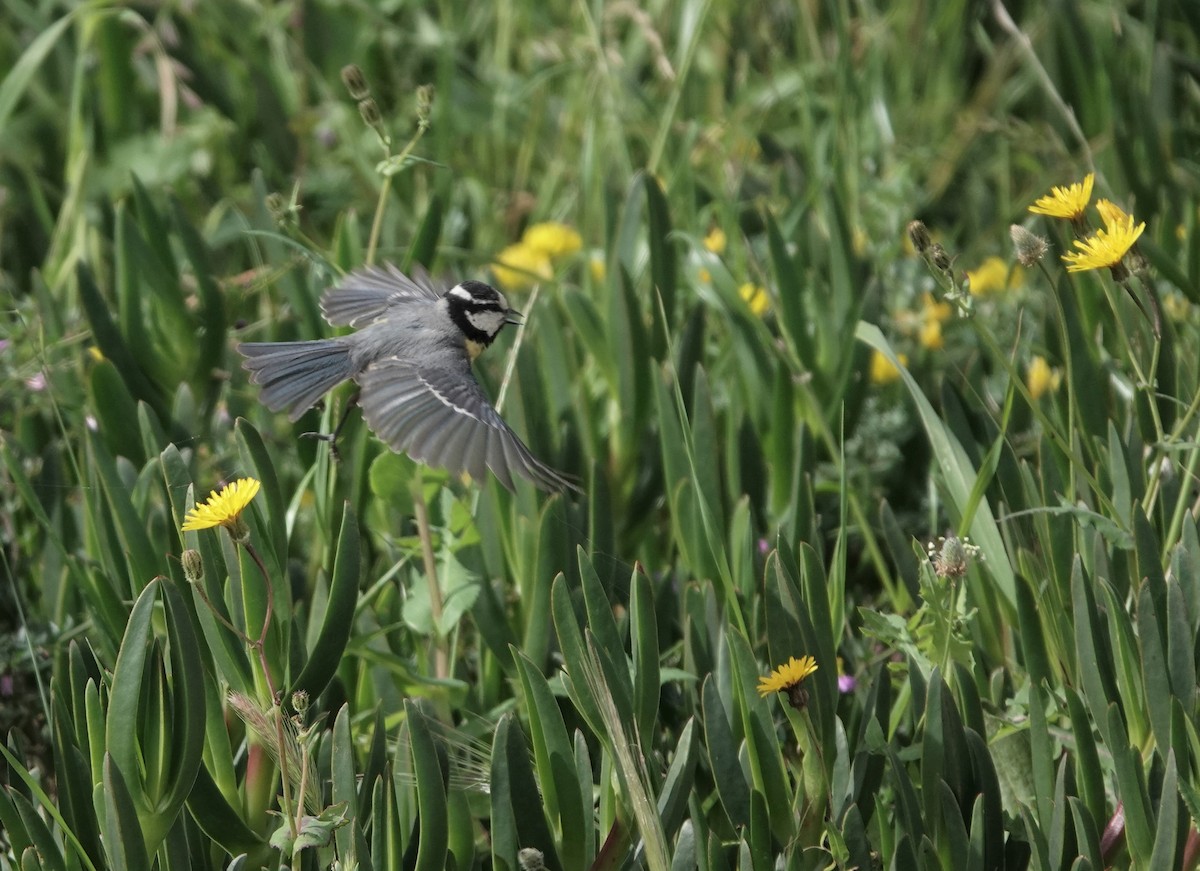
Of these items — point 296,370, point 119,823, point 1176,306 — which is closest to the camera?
point 119,823

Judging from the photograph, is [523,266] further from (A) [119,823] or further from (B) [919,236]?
(A) [119,823]

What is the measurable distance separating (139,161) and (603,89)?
44.2 inches

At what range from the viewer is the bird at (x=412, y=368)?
1.61 meters

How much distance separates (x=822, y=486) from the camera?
2.28m

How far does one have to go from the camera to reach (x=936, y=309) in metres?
2.67

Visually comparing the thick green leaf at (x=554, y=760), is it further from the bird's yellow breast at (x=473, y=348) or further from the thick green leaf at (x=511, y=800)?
the bird's yellow breast at (x=473, y=348)

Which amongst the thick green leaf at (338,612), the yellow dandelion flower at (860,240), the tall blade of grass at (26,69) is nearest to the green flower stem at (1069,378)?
the thick green leaf at (338,612)

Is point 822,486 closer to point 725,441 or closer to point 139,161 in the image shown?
point 725,441

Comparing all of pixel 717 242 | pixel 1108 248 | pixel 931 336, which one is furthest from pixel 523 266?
pixel 1108 248

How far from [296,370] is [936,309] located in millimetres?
1281

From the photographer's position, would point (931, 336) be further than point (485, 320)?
Yes

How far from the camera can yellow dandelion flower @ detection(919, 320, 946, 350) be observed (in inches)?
104

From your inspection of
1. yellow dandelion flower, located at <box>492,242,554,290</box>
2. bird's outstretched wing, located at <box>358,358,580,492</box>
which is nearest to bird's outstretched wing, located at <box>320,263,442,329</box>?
bird's outstretched wing, located at <box>358,358,580,492</box>

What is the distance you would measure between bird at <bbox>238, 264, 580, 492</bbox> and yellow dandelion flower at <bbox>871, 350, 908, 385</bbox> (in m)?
0.77
